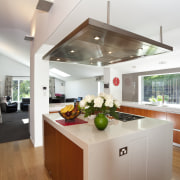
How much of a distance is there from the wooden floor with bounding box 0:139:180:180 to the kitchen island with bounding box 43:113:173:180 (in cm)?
50

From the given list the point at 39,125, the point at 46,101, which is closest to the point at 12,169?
the point at 39,125

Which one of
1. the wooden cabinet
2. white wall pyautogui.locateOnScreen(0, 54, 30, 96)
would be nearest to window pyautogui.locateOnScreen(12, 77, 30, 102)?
white wall pyautogui.locateOnScreen(0, 54, 30, 96)

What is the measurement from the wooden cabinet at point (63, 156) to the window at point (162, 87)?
3278 millimetres

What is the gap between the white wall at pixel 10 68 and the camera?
8.78 metres

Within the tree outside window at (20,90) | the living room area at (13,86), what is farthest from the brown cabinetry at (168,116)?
the tree outside window at (20,90)

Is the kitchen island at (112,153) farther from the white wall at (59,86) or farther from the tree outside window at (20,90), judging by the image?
the white wall at (59,86)

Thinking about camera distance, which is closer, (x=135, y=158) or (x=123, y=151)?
(x=123, y=151)

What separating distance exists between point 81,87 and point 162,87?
5.09 m

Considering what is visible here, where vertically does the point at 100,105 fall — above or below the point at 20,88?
below

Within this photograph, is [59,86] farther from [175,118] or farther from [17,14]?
[175,118]

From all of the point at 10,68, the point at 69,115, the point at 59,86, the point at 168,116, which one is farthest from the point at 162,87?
the point at 10,68

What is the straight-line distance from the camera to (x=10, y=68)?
9016 millimetres

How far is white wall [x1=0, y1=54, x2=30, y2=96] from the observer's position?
878 cm

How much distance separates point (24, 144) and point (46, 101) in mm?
1189
